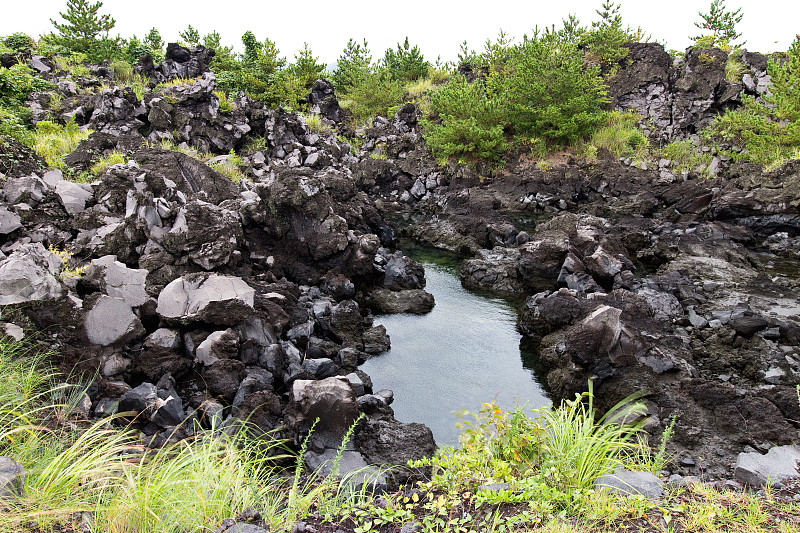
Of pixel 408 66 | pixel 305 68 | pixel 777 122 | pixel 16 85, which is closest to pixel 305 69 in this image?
pixel 305 68

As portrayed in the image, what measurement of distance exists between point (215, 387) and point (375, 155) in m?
25.9

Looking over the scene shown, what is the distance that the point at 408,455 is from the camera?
735 cm

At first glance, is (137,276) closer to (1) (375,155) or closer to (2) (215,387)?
(2) (215,387)

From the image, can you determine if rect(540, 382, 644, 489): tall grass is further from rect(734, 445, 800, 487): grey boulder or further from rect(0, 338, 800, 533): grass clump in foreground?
rect(734, 445, 800, 487): grey boulder

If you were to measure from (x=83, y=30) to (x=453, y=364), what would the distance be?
104 ft

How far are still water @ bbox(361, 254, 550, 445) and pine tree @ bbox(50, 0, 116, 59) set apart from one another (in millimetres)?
27278

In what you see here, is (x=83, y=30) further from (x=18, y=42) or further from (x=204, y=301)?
(x=204, y=301)

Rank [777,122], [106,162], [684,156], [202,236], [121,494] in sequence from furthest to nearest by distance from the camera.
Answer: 1. [684,156]
2. [777,122]
3. [106,162]
4. [202,236]
5. [121,494]

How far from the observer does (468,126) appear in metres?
27.0

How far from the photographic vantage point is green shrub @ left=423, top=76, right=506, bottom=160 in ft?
88.8

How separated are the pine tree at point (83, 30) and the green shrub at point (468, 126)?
20.5 m

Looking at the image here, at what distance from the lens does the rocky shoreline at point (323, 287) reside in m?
7.51

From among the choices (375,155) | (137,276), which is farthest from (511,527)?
(375,155)

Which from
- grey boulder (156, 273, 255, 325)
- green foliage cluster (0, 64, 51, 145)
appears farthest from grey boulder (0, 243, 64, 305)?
green foliage cluster (0, 64, 51, 145)
